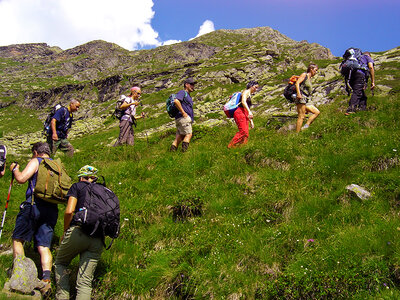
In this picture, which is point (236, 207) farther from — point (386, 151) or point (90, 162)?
point (90, 162)

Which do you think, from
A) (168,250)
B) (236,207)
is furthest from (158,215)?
(236,207)

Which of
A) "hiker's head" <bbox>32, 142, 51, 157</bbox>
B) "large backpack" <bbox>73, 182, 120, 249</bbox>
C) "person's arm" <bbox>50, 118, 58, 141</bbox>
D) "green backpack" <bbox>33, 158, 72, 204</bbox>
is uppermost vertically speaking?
"person's arm" <bbox>50, 118, 58, 141</bbox>

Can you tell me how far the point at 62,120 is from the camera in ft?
33.3

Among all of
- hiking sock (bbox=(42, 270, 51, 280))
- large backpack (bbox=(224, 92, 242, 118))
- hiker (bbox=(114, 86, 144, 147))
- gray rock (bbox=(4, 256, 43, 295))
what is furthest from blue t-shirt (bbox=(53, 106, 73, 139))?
hiking sock (bbox=(42, 270, 51, 280))

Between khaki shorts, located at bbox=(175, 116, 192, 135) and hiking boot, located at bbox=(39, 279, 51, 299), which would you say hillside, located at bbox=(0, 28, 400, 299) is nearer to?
khaki shorts, located at bbox=(175, 116, 192, 135)

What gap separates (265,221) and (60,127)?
852cm

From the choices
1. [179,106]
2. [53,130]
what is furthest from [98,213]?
[53,130]

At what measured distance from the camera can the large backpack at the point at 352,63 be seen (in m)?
10.1

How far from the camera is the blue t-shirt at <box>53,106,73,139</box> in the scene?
10.0 meters

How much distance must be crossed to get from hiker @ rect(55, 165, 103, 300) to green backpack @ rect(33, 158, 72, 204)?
1.66ft

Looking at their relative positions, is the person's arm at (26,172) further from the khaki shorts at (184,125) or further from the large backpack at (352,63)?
the large backpack at (352,63)

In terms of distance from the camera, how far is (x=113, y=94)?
139875 millimetres

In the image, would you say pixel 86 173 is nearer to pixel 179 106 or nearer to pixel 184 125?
pixel 179 106

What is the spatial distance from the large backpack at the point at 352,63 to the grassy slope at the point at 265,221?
7.96 ft
